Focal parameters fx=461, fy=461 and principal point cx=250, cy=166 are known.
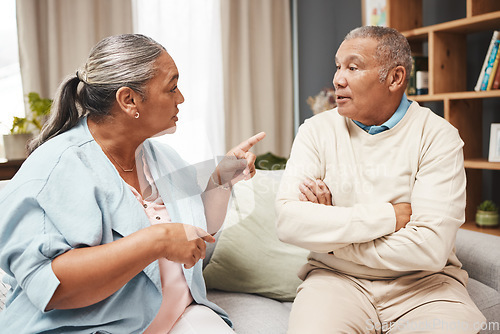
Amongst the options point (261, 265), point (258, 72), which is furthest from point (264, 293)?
point (258, 72)

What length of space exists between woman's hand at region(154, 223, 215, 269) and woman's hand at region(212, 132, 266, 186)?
0.20 metres

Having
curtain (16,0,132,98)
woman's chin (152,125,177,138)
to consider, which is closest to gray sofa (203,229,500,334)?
woman's chin (152,125,177,138)

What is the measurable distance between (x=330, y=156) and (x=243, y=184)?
426 millimetres

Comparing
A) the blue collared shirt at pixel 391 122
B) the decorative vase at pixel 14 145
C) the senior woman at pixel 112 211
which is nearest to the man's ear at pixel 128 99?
the senior woman at pixel 112 211

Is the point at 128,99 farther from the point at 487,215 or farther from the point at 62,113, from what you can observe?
the point at 487,215

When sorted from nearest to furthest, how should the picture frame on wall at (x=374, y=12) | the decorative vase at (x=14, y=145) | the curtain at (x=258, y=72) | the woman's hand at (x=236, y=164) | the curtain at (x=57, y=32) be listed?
the woman's hand at (x=236, y=164)
the decorative vase at (x=14, y=145)
the curtain at (x=57, y=32)
the picture frame on wall at (x=374, y=12)
the curtain at (x=258, y=72)

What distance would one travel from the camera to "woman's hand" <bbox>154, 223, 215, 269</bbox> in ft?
3.24

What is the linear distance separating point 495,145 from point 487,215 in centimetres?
39

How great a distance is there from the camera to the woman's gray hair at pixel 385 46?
1.43m

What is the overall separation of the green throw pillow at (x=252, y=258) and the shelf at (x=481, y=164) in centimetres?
126

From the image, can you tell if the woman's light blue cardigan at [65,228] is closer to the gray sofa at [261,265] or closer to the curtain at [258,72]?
the gray sofa at [261,265]

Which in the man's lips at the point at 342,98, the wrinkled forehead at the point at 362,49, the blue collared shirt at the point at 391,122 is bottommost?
the blue collared shirt at the point at 391,122

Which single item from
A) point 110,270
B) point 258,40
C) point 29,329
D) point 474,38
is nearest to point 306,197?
point 110,270

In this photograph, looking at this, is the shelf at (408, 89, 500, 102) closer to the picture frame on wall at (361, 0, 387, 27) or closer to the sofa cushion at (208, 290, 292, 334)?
the picture frame on wall at (361, 0, 387, 27)
